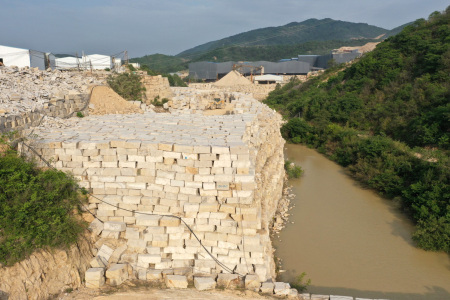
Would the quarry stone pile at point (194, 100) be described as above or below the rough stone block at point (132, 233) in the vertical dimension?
above

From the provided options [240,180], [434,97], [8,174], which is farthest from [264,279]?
[434,97]

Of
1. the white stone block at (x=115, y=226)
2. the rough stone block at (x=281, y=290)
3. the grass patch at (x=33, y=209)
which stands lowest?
the rough stone block at (x=281, y=290)

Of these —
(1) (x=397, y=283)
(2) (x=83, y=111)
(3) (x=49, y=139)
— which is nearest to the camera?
(3) (x=49, y=139)

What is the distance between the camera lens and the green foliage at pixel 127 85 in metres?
12.8

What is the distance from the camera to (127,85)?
13.0 meters

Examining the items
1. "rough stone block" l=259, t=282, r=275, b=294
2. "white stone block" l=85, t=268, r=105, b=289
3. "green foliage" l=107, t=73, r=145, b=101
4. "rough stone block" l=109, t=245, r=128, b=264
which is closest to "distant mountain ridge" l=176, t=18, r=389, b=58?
"green foliage" l=107, t=73, r=145, b=101

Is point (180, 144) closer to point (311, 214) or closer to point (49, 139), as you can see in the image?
point (49, 139)

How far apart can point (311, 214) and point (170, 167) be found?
6.32m

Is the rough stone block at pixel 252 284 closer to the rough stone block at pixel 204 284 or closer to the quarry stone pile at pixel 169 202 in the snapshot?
the quarry stone pile at pixel 169 202

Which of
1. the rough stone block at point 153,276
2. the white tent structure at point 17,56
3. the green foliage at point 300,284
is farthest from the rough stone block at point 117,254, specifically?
the white tent structure at point 17,56

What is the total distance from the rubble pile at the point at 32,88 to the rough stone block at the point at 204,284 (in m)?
5.25

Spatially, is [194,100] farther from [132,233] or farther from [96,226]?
[132,233]

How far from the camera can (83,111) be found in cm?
966

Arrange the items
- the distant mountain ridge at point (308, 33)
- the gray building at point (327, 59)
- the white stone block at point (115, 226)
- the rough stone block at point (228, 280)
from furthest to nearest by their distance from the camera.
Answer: the distant mountain ridge at point (308, 33) < the gray building at point (327, 59) < the white stone block at point (115, 226) < the rough stone block at point (228, 280)
